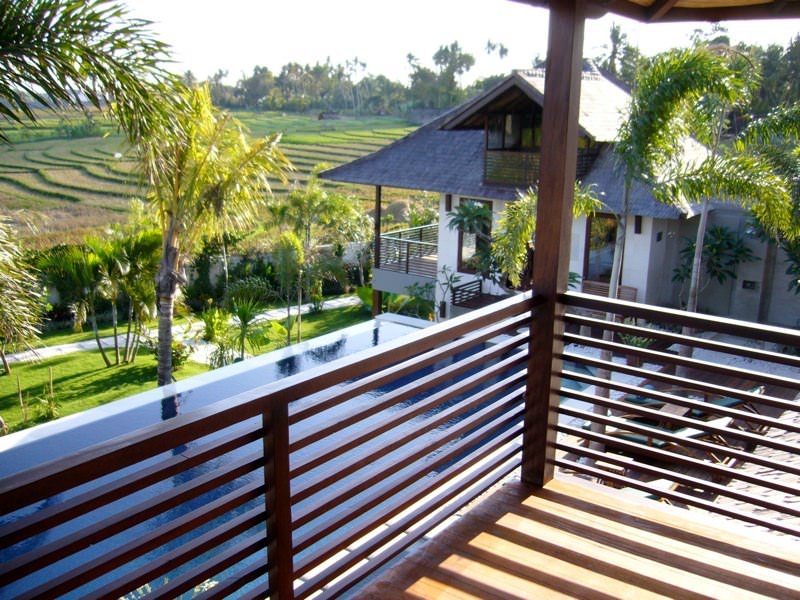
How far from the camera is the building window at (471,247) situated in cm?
1312

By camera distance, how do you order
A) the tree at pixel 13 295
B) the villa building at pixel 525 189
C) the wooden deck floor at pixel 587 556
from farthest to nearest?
1. the villa building at pixel 525 189
2. the tree at pixel 13 295
3. the wooden deck floor at pixel 587 556

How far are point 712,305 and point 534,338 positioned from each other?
10.5 meters

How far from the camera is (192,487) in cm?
163

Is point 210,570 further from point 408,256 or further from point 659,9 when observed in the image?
point 408,256

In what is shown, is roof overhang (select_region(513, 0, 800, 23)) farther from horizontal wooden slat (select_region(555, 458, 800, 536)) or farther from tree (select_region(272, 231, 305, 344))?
tree (select_region(272, 231, 305, 344))

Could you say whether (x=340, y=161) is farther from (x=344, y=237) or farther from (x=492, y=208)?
(x=492, y=208)

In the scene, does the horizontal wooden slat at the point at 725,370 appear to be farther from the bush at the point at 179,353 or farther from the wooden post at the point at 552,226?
the bush at the point at 179,353

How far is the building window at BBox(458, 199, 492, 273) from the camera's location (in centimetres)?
1312

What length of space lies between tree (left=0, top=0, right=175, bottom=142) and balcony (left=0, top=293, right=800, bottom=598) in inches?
127

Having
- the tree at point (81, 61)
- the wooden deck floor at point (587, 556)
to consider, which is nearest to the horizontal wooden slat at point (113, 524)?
the wooden deck floor at point (587, 556)

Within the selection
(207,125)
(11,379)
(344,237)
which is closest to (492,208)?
(207,125)

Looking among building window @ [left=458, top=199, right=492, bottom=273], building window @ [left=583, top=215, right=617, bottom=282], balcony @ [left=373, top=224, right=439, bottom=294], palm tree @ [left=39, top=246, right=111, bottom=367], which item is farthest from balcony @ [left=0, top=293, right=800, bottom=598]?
palm tree @ [left=39, top=246, right=111, bottom=367]

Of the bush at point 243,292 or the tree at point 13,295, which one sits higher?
the tree at point 13,295

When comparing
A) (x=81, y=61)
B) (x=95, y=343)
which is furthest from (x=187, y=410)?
(x=95, y=343)
